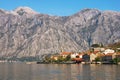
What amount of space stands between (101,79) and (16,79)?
75.5ft

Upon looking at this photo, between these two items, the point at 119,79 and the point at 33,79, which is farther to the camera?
the point at 33,79

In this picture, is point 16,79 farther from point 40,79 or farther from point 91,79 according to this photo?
point 91,79

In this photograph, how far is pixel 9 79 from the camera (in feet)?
330

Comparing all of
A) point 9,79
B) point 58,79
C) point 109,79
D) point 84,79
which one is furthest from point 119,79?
point 9,79

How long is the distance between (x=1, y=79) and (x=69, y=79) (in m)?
18.4

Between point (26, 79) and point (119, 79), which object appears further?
point (26, 79)

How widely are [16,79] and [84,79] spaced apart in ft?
60.5

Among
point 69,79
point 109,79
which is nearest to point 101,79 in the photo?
point 109,79

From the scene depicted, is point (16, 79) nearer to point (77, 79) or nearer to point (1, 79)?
Answer: point (1, 79)

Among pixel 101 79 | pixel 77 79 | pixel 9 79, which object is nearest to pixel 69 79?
pixel 77 79

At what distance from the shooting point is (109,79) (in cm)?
9538

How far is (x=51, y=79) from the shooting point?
9938 centimetres

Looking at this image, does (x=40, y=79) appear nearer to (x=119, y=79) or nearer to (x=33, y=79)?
(x=33, y=79)

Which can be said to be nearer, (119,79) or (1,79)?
(119,79)
